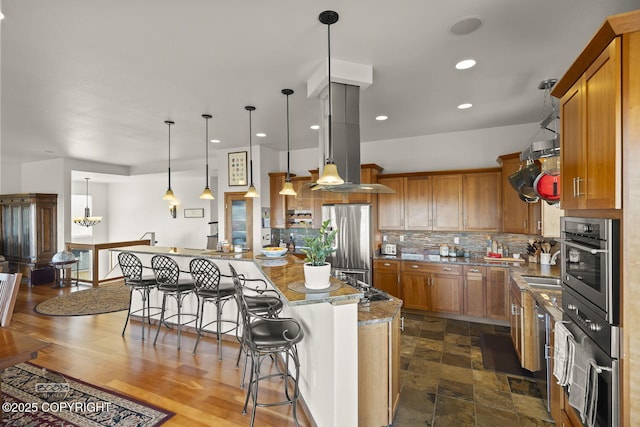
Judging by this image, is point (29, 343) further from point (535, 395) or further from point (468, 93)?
point (468, 93)

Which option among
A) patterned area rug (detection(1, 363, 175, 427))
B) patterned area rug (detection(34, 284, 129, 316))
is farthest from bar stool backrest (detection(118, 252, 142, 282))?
patterned area rug (detection(34, 284, 129, 316))

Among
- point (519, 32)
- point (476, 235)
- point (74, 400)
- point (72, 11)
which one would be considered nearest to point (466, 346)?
point (476, 235)

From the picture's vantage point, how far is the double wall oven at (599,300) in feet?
4.26

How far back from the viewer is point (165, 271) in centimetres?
387

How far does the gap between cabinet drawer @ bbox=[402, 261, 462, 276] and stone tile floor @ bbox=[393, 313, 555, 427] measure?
3.06ft

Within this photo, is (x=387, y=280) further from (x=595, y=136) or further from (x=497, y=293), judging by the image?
(x=595, y=136)

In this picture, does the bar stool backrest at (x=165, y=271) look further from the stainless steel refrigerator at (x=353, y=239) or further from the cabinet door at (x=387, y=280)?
the cabinet door at (x=387, y=280)

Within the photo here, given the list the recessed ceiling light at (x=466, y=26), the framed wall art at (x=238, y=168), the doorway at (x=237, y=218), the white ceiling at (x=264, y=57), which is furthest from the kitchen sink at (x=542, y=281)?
the framed wall art at (x=238, y=168)

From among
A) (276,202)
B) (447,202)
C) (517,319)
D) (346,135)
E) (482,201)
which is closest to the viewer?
(346,135)

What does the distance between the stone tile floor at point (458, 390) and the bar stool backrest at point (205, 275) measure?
2.18m

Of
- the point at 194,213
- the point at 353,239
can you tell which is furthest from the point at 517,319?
the point at 194,213

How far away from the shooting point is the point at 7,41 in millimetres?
2377

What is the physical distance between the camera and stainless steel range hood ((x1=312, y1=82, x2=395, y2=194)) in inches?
113

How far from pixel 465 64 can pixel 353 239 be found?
2.92 m
